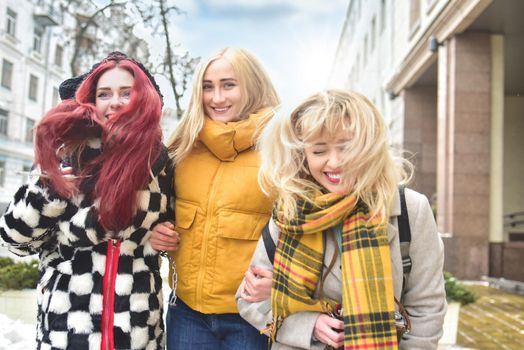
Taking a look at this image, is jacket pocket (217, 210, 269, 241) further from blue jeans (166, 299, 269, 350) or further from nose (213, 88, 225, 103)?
nose (213, 88, 225, 103)

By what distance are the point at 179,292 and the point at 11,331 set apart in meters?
2.90

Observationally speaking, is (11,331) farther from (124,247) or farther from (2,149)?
(124,247)

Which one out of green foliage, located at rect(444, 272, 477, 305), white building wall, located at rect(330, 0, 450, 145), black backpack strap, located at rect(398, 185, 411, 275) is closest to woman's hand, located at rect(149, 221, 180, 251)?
black backpack strap, located at rect(398, 185, 411, 275)

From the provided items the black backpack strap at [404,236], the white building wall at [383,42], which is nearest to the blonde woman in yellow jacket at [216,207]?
the black backpack strap at [404,236]

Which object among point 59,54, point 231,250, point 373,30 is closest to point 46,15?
point 59,54

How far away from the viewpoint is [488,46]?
29.8 feet

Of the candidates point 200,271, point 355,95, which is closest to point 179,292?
point 200,271

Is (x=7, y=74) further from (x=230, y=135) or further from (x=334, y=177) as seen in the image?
(x=334, y=177)

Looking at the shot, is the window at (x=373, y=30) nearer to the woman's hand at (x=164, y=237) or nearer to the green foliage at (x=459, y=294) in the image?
the green foliage at (x=459, y=294)

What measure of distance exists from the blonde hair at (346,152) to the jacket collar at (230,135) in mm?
293

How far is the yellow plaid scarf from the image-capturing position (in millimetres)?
1402

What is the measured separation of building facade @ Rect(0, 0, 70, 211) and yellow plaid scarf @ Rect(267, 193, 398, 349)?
4.18 m

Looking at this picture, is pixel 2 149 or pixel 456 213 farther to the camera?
pixel 456 213

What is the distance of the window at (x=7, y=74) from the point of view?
5379 millimetres
